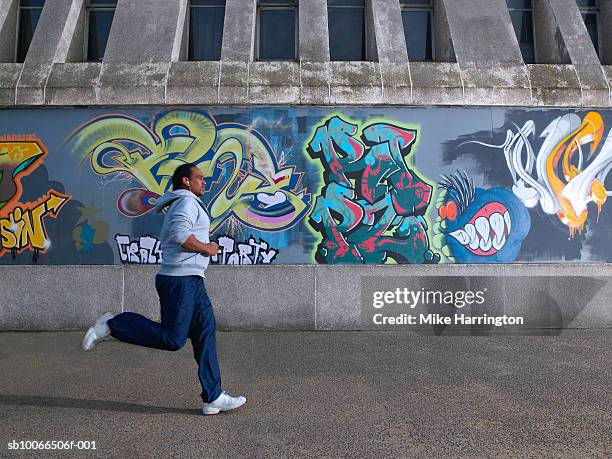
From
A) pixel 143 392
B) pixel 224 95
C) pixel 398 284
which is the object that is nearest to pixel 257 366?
pixel 143 392

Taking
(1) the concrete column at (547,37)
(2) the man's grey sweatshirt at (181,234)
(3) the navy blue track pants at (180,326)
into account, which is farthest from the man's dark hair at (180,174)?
(1) the concrete column at (547,37)

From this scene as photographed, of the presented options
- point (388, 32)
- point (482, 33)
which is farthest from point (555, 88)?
point (388, 32)

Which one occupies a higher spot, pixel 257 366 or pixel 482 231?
pixel 482 231

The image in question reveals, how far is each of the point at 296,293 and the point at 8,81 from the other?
601 centimetres

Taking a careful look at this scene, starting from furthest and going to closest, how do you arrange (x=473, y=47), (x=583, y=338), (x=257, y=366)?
(x=473, y=47) < (x=583, y=338) < (x=257, y=366)

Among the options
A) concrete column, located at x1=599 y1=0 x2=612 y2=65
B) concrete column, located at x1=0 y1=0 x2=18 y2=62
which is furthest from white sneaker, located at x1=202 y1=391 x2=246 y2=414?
concrete column, located at x1=599 y1=0 x2=612 y2=65

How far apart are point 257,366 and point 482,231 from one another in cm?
469

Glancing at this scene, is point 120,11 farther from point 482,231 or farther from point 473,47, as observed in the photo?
point 482,231

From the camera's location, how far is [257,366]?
5.65 meters

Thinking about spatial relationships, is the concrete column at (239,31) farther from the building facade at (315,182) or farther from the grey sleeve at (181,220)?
the grey sleeve at (181,220)

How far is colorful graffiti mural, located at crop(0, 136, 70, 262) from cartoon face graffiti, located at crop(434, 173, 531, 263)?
6.41m

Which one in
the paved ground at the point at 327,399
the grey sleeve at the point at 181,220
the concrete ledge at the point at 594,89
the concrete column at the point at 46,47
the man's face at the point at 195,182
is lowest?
the paved ground at the point at 327,399

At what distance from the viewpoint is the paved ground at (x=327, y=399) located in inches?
132

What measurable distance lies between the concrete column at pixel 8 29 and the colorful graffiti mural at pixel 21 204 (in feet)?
6.80
